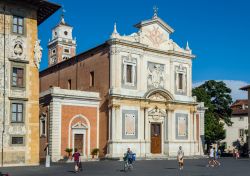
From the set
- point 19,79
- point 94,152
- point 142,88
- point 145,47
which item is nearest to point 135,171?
point 19,79

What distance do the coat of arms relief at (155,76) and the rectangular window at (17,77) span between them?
18.6 metres

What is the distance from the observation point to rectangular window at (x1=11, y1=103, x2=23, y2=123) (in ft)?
102

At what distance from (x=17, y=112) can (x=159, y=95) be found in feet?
66.7

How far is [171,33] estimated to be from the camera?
165 feet

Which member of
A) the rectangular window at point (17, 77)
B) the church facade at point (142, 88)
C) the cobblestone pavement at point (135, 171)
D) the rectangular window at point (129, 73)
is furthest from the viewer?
the rectangular window at point (129, 73)

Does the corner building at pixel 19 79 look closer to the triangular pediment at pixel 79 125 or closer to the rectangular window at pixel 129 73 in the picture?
the triangular pediment at pixel 79 125

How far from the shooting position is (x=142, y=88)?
152 feet

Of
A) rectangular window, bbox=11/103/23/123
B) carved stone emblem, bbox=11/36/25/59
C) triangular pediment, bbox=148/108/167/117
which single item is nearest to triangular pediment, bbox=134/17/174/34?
triangular pediment, bbox=148/108/167/117

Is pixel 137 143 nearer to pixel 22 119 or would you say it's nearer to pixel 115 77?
pixel 115 77

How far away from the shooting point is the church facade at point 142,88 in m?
44.0

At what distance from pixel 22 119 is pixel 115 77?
48.0 ft

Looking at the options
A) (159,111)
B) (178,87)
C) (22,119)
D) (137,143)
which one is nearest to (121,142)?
(137,143)

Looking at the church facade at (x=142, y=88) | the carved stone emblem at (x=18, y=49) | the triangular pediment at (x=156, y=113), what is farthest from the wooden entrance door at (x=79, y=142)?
the carved stone emblem at (x=18, y=49)

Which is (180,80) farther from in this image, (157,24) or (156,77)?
(157,24)
